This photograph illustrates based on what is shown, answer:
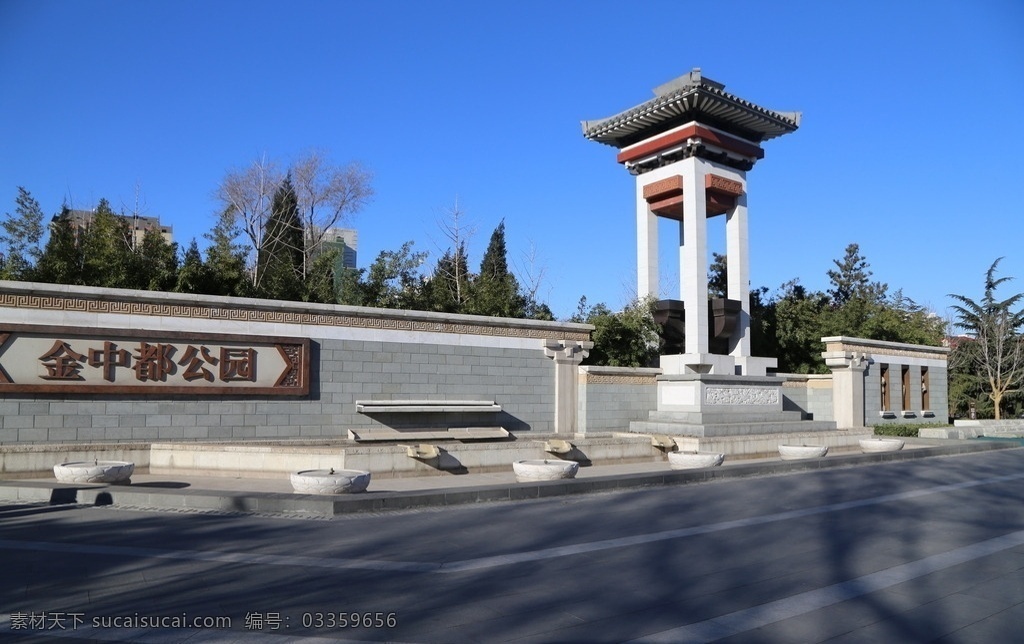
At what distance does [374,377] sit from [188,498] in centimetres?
652

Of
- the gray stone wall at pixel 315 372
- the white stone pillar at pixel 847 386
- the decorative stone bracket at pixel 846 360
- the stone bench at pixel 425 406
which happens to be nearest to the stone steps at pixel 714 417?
the gray stone wall at pixel 315 372

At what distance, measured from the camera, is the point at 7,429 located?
11344mm

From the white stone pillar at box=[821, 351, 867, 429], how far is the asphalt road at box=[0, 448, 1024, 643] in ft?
45.2

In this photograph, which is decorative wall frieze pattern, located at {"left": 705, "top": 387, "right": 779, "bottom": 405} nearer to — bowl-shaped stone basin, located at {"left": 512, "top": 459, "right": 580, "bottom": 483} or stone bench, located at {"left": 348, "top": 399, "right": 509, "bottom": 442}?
stone bench, located at {"left": 348, "top": 399, "right": 509, "bottom": 442}

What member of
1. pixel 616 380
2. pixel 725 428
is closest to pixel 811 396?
pixel 725 428

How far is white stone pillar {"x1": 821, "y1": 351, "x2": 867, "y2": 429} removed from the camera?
894 inches

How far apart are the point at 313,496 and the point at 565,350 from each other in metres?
9.56

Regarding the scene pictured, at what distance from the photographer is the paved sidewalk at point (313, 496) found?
27.8ft

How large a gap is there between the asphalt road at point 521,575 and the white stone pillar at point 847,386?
45.2 feet

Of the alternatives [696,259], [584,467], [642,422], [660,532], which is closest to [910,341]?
[696,259]

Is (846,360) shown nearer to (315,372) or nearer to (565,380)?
(565,380)

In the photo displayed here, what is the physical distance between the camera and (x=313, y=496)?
8.69 meters

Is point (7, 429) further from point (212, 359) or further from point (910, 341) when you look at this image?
point (910, 341)

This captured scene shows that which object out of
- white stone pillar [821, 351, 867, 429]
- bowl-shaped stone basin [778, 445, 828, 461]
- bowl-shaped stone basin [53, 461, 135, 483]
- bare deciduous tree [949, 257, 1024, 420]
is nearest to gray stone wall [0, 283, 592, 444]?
bowl-shaped stone basin [53, 461, 135, 483]
